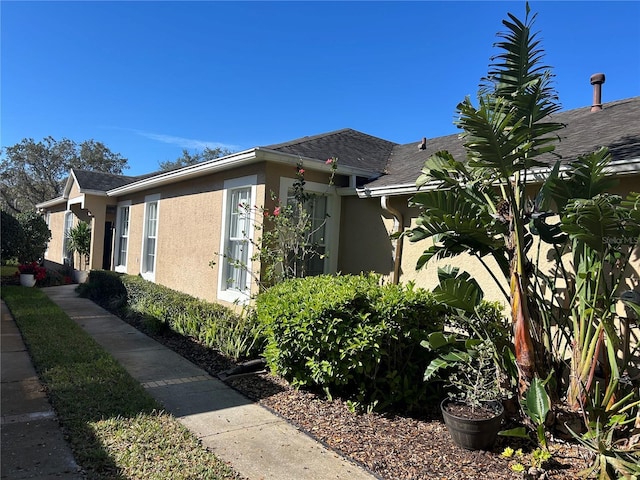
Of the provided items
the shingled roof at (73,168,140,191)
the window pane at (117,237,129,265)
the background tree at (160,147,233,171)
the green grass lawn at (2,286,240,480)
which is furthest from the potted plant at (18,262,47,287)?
the background tree at (160,147,233,171)

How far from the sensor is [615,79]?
311 inches

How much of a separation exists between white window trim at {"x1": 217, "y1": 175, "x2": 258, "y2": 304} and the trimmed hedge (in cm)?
40

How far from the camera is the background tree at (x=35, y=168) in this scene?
4022cm

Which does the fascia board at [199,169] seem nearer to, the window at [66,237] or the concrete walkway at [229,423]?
the concrete walkway at [229,423]

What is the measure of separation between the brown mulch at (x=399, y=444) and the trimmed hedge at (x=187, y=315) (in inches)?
48.5

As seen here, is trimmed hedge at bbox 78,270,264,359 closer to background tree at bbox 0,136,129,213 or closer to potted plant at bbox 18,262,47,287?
potted plant at bbox 18,262,47,287

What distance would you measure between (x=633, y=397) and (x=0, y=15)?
28.7 feet

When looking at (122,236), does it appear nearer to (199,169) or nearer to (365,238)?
(199,169)

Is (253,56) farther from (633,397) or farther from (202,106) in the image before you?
(633,397)

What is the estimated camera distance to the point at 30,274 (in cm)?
1511

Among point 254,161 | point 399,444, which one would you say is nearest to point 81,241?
point 254,161

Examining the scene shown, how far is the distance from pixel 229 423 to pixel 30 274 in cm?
1416

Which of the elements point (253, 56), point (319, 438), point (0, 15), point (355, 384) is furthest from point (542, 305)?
point (253, 56)

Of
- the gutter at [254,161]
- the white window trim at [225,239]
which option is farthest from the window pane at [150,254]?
the white window trim at [225,239]
